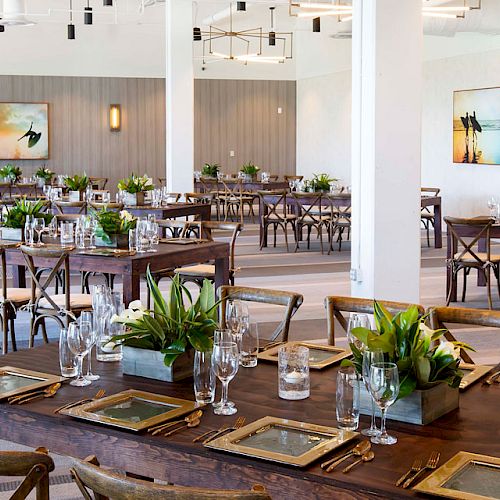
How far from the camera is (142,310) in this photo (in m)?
3.22

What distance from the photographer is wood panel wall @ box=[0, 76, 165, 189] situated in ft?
63.9

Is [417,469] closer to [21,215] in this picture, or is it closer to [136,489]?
[136,489]

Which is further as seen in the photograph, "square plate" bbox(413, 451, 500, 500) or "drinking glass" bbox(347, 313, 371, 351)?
"drinking glass" bbox(347, 313, 371, 351)

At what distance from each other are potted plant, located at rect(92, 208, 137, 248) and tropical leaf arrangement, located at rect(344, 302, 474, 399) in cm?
406

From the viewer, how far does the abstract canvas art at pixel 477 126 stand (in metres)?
13.9

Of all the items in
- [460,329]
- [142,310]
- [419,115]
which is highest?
[419,115]

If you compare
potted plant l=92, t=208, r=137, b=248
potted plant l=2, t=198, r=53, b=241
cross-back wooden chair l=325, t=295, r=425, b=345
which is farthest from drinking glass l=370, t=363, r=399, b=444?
potted plant l=2, t=198, r=53, b=241

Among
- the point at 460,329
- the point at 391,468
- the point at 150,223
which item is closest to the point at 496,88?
the point at 460,329

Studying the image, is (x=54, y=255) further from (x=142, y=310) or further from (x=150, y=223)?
(x=142, y=310)

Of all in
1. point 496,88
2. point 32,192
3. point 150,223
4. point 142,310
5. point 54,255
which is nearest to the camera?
point 142,310

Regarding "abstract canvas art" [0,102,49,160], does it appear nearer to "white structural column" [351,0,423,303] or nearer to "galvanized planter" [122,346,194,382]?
"white structural column" [351,0,423,303]

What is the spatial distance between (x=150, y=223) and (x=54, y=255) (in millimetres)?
1088

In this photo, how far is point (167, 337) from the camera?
124 inches

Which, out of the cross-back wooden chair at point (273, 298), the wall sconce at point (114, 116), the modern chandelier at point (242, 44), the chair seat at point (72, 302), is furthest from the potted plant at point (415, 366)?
the wall sconce at point (114, 116)
